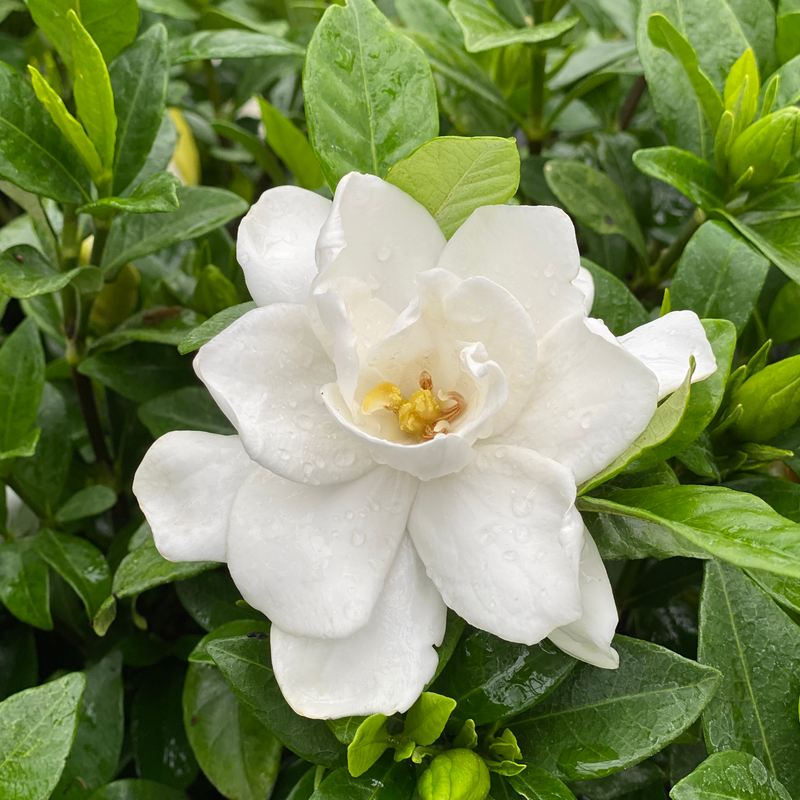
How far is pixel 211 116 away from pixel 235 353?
1.28 meters

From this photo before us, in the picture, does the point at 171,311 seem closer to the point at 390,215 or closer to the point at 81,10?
the point at 81,10

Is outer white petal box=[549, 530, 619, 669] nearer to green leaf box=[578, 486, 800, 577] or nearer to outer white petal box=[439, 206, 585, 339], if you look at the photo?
green leaf box=[578, 486, 800, 577]

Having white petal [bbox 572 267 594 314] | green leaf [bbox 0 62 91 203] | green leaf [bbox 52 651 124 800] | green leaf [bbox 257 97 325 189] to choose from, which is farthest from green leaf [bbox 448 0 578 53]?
green leaf [bbox 52 651 124 800]

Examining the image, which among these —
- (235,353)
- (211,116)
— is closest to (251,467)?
(235,353)

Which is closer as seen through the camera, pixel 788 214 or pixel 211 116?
pixel 788 214

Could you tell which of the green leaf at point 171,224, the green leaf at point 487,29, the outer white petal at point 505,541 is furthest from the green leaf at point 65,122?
the outer white petal at point 505,541

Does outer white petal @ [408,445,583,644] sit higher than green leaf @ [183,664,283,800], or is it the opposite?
outer white petal @ [408,445,583,644]

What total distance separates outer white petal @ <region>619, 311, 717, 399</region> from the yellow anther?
0.21 meters

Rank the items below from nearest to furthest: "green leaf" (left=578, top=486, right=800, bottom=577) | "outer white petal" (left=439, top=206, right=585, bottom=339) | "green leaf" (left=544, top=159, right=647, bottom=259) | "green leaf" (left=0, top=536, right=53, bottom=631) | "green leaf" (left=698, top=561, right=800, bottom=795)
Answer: "green leaf" (left=578, top=486, right=800, bottom=577) → "outer white petal" (left=439, top=206, right=585, bottom=339) → "green leaf" (left=698, top=561, right=800, bottom=795) → "green leaf" (left=0, top=536, right=53, bottom=631) → "green leaf" (left=544, top=159, right=647, bottom=259)

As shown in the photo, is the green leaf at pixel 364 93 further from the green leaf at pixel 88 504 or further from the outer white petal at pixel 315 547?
the green leaf at pixel 88 504

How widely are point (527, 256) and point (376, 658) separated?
37 cm

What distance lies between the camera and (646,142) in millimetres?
1498

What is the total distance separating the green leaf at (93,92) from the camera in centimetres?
88

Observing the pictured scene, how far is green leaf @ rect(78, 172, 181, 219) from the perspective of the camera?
882 millimetres
